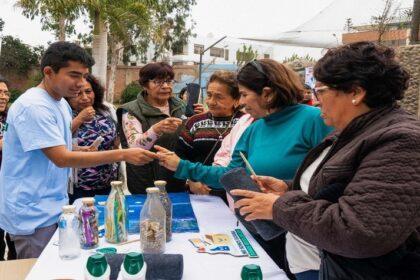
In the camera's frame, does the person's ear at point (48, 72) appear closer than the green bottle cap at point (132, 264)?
No

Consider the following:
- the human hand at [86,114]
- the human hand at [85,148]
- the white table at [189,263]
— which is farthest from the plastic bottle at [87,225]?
the human hand at [86,114]

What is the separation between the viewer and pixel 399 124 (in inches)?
41.7

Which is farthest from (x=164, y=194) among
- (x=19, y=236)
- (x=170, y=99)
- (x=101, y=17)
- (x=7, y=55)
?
(x=7, y=55)

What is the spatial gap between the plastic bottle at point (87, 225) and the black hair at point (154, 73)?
145 centimetres

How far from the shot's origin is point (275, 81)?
6.55ft

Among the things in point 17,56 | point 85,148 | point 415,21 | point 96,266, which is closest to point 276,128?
point 96,266

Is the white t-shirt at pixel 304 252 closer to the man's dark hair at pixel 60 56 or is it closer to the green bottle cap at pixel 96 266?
the green bottle cap at pixel 96 266

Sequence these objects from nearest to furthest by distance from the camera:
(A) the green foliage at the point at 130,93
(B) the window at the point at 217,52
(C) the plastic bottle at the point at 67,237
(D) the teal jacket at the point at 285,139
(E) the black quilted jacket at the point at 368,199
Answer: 1. (E) the black quilted jacket at the point at 368,199
2. (C) the plastic bottle at the point at 67,237
3. (D) the teal jacket at the point at 285,139
4. (A) the green foliage at the point at 130,93
5. (B) the window at the point at 217,52

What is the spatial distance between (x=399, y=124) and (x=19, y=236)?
189 centimetres

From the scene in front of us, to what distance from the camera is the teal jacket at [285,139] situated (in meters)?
1.87

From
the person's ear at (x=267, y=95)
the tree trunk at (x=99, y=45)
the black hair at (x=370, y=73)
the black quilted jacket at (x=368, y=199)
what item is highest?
the tree trunk at (x=99, y=45)

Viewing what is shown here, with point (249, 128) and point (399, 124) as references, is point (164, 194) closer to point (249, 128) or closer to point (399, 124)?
point (249, 128)

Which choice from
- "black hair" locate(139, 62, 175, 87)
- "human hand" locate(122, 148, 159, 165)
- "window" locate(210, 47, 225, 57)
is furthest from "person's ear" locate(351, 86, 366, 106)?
"window" locate(210, 47, 225, 57)

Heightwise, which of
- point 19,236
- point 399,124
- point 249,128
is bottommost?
point 19,236
